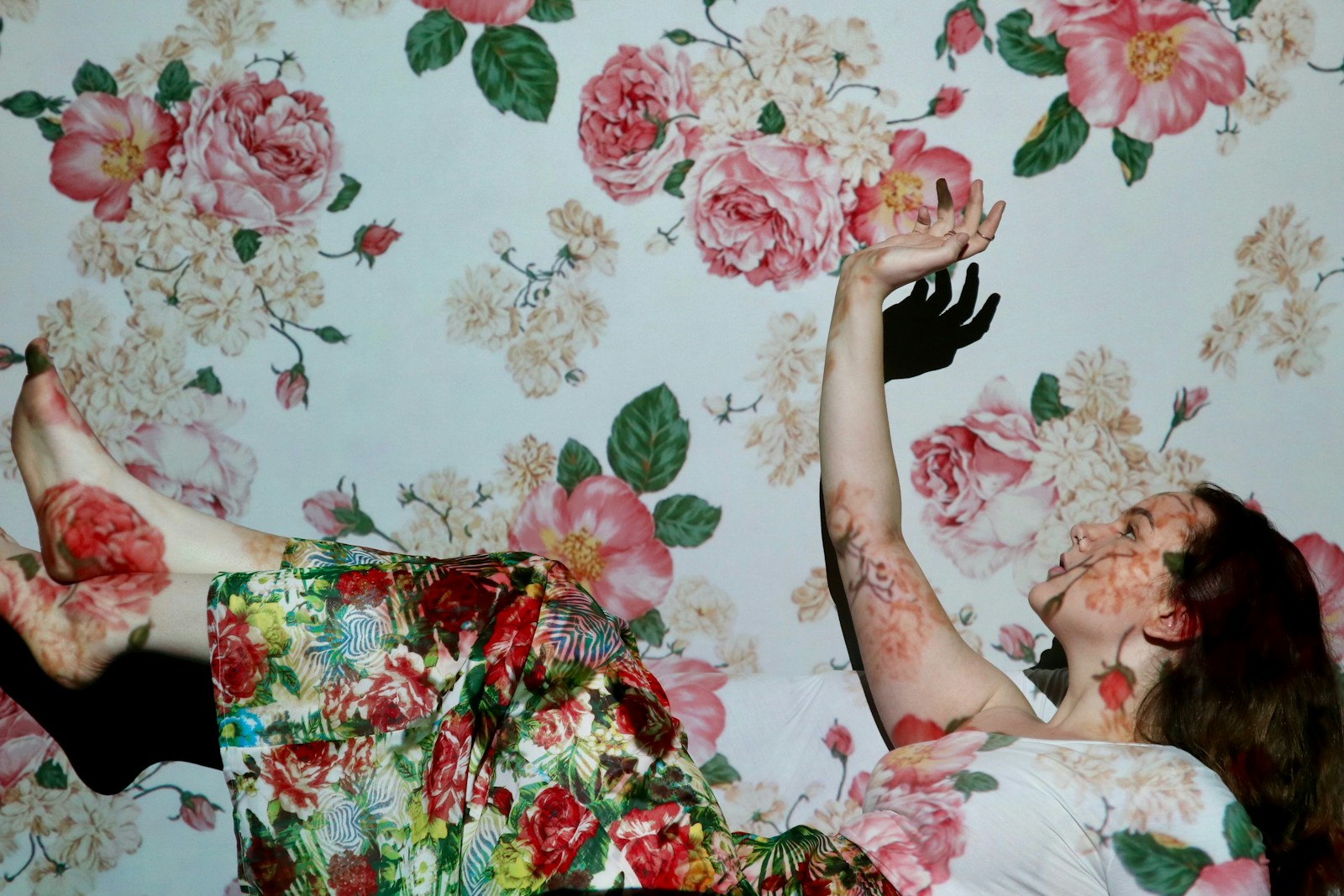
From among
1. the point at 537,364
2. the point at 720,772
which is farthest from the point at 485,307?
the point at 720,772

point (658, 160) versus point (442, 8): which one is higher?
point (442, 8)

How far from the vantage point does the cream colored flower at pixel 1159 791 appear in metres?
1.04

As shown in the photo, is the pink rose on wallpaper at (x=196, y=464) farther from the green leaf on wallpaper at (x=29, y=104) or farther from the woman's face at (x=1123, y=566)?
the woman's face at (x=1123, y=566)

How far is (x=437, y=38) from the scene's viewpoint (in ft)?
4.63

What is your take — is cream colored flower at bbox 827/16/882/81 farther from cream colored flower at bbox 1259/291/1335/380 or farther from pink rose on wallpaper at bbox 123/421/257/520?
pink rose on wallpaper at bbox 123/421/257/520

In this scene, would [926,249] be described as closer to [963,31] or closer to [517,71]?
[963,31]

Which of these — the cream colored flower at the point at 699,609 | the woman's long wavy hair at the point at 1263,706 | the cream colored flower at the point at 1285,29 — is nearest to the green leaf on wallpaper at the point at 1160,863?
the woman's long wavy hair at the point at 1263,706

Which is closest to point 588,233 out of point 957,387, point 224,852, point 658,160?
point 658,160

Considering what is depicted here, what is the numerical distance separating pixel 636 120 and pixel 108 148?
65 cm

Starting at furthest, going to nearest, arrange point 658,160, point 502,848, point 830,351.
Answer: point 658,160
point 830,351
point 502,848

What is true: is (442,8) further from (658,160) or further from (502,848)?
(502,848)

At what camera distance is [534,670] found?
987 mm

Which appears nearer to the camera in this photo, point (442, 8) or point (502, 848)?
point (502, 848)

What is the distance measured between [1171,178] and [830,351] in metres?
0.53
